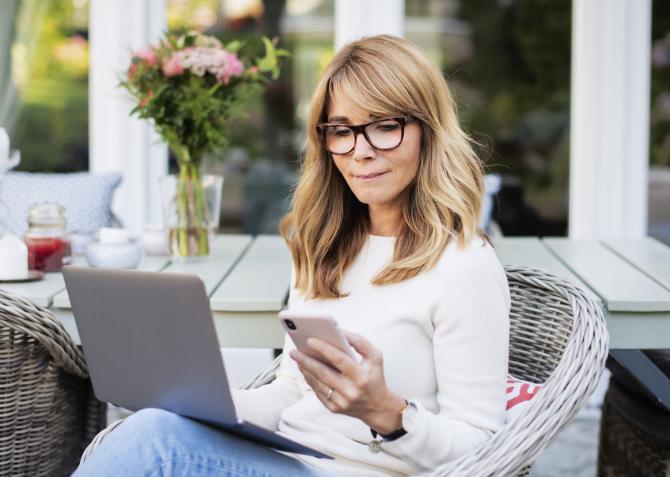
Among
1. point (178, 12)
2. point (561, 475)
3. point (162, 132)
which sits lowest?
point (561, 475)

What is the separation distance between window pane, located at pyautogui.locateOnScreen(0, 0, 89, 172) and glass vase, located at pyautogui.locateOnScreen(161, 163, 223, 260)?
142 cm

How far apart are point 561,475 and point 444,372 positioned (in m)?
1.66

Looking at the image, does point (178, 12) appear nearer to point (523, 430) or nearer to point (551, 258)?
point (551, 258)

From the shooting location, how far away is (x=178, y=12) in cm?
375

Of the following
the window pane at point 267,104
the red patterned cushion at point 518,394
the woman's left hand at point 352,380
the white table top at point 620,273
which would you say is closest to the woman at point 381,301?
the woman's left hand at point 352,380

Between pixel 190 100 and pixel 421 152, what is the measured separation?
0.84m

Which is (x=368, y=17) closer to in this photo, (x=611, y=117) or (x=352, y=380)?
(x=611, y=117)

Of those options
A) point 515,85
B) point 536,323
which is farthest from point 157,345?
point 515,85

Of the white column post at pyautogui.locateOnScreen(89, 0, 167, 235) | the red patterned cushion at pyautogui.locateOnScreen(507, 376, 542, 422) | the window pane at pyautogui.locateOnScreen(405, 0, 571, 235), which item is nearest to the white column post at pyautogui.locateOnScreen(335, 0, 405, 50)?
the window pane at pyautogui.locateOnScreen(405, 0, 571, 235)

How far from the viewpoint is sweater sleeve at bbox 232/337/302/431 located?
5.72 feet

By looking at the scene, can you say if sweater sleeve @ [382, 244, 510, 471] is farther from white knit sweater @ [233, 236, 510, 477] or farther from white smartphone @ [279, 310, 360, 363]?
white smartphone @ [279, 310, 360, 363]

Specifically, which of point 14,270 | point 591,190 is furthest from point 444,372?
point 591,190

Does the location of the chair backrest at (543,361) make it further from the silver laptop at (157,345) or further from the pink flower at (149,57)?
the pink flower at (149,57)

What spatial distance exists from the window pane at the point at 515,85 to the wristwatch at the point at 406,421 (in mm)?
2411
